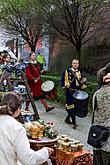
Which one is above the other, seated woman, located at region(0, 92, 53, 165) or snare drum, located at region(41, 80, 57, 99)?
seated woman, located at region(0, 92, 53, 165)

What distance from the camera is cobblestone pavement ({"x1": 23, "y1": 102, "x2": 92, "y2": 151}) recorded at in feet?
30.8

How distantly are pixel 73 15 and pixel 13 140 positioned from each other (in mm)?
13606

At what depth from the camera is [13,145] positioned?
409 cm

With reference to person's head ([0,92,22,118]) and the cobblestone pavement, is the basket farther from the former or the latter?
the cobblestone pavement

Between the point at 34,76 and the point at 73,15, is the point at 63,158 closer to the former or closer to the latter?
the point at 34,76

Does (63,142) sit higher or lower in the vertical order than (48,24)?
lower

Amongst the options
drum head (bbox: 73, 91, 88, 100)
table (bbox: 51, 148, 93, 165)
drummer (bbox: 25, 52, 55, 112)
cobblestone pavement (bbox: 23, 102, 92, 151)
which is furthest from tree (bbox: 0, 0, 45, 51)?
table (bbox: 51, 148, 93, 165)

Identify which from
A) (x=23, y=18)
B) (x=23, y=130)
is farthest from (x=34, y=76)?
(x=23, y=18)

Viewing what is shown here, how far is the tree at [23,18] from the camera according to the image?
1964 cm

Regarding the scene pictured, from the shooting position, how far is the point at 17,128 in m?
4.09

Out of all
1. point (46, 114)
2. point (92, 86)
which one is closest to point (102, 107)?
point (46, 114)

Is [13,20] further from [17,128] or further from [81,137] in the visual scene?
[17,128]

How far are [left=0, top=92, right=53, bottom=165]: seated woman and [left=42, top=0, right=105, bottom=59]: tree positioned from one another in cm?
1259

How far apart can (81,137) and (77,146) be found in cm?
343
